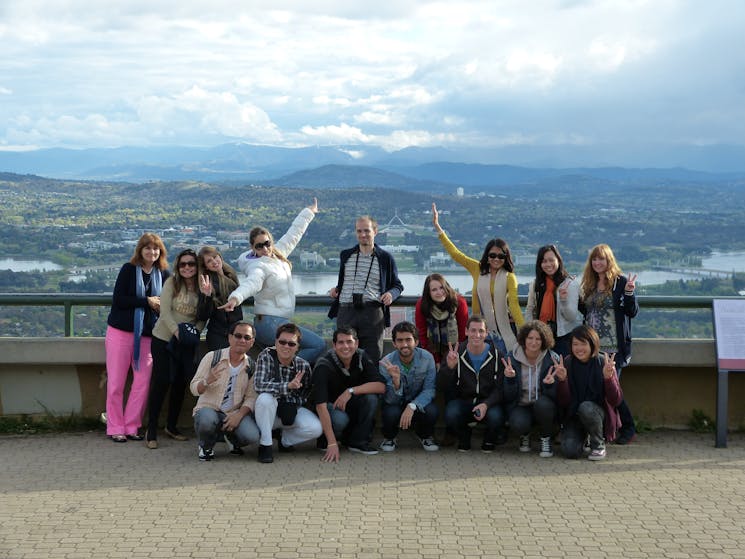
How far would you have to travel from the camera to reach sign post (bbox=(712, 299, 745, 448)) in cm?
914

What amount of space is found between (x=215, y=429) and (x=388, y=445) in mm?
1514

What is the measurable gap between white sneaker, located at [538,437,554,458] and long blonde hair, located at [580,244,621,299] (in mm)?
1339

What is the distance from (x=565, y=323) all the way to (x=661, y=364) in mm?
1094

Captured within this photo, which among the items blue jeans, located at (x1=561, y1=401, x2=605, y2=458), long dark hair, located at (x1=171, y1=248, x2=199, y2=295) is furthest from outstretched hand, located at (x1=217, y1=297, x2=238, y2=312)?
blue jeans, located at (x1=561, y1=401, x2=605, y2=458)

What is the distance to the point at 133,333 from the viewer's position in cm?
970

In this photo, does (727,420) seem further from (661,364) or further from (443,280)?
(443,280)

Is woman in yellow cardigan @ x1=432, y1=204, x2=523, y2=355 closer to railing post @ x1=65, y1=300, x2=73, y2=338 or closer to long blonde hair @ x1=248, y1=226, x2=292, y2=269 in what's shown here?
long blonde hair @ x1=248, y1=226, x2=292, y2=269

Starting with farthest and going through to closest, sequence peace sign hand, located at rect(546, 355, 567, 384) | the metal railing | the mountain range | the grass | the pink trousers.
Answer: the mountain range < the grass < the metal railing < the pink trousers < peace sign hand, located at rect(546, 355, 567, 384)

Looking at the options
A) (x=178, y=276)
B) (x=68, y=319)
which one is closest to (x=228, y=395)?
(x=178, y=276)

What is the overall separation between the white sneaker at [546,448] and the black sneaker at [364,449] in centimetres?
143

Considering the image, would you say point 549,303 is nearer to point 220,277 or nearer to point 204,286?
point 220,277

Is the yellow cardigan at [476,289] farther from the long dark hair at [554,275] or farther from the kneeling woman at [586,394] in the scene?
the kneeling woman at [586,394]

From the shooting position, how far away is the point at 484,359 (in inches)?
355

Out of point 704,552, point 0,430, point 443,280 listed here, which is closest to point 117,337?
point 0,430
